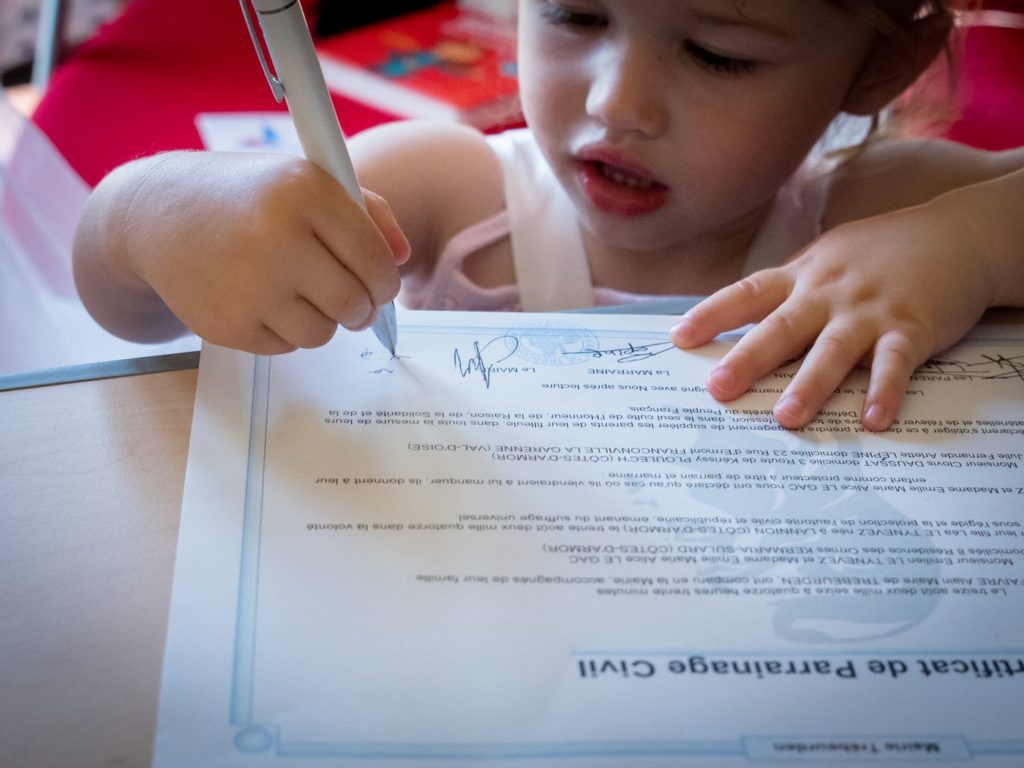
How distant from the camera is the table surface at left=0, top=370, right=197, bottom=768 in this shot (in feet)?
1.00

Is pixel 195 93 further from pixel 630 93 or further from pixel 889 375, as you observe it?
pixel 889 375

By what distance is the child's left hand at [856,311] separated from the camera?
0.45 metres

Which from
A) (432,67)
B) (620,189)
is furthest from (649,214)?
(432,67)

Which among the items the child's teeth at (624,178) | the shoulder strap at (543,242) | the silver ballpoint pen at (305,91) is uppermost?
the silver ballpoint pen at (305,91)

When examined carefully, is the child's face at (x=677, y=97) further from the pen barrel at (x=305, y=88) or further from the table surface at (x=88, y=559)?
the table surface at (x=88, y=559)

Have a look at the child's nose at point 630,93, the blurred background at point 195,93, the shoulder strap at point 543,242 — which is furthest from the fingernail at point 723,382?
the blurred background at point 195,93

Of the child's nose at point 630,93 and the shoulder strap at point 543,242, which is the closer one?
the child's nose at point 630,93

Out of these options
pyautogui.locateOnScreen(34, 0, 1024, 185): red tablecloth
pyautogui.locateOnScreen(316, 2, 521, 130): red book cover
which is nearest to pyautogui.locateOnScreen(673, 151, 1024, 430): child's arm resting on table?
pyautogui.locateOnScreen(34, 0, 1024, 185): red tablecloth

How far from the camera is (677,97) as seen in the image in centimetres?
60

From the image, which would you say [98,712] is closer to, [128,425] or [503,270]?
[128,425]

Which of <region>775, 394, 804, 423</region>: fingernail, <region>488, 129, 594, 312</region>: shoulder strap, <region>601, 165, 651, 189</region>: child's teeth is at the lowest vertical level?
<region>488, 129, 594, 312</region>: shoulder strap

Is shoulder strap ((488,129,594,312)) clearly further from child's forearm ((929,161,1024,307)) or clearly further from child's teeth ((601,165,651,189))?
child's forearm ((929,161,1024,307))
